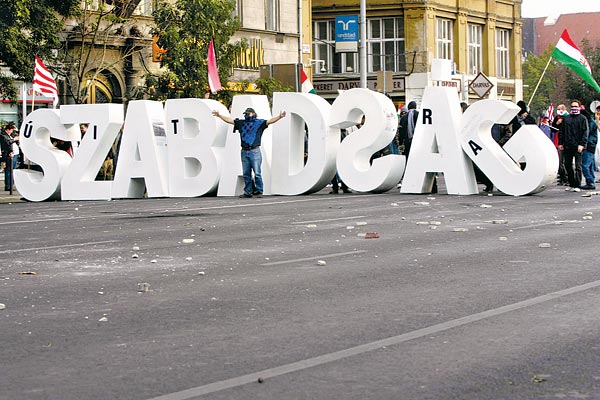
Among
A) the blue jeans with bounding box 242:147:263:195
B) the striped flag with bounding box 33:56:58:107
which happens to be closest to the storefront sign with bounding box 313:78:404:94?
the striped flag with bounding box 33:56:58:107

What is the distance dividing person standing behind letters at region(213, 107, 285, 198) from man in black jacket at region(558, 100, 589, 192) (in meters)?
5.81

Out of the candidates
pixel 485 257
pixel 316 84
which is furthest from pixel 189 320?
pixel 316 84

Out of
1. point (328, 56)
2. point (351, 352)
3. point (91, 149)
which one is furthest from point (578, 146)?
point (328, 56)

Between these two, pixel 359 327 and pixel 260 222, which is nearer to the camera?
pixel 359 327

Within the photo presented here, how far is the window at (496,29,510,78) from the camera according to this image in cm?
7262

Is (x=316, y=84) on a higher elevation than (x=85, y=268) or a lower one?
higher

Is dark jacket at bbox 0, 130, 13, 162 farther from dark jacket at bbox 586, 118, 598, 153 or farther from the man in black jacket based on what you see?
dark jacket at bbox 586, 118, 598, 153

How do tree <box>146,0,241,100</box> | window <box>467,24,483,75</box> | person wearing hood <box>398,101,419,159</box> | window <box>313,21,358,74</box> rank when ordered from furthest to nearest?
window <box>467,24,483,75</box>
window <box>313,21,358,74</box>
tree <box>146,0,241,100</box>
person wearing hood <box>398,101,419,159</box>

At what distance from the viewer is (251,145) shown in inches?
996

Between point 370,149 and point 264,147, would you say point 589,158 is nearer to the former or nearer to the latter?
point 370,149

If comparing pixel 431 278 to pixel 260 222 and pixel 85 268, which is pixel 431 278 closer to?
pixel 85 268

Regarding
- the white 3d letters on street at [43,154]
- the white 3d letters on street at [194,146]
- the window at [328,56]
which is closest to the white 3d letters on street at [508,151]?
the white 3d letters on street at [194,146]

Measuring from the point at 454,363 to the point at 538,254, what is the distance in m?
5.78

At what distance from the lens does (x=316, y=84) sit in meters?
65.2
